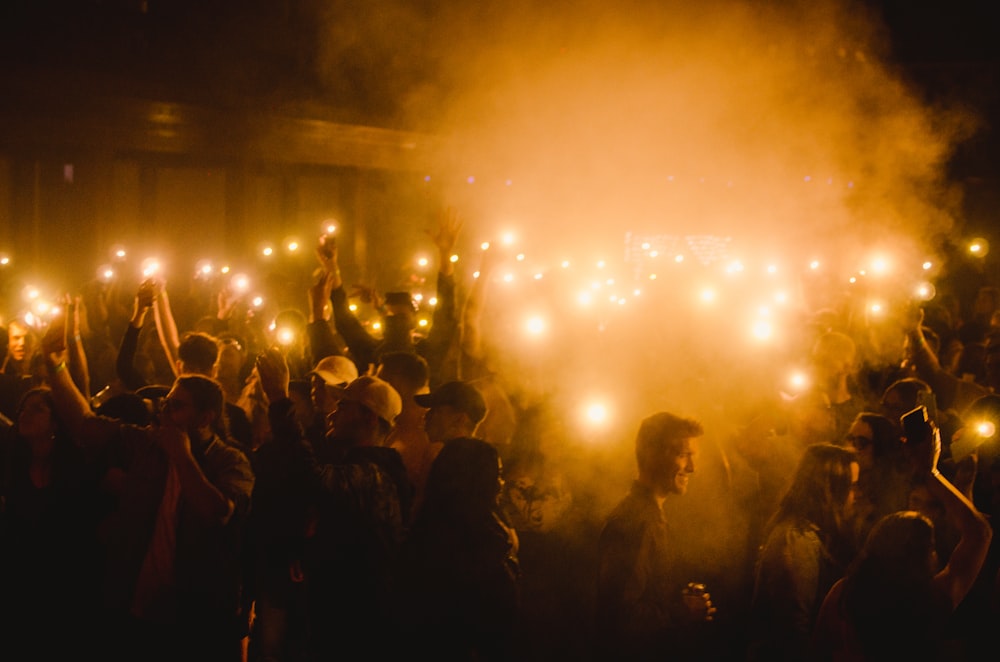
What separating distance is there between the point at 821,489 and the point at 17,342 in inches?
211

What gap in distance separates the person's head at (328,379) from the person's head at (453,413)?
2.93ft

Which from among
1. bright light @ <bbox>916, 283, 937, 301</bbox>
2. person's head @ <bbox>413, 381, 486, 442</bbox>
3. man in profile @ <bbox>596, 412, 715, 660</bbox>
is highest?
bright light @ <bbox>916, 283, 937, 301</bbox>

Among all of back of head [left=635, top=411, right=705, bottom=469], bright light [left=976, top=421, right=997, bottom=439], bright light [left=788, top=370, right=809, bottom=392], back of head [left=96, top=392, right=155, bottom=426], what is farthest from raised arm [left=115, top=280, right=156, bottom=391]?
bright light [left=976, top=421, right=997, bottom=439]

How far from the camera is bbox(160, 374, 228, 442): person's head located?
367cm

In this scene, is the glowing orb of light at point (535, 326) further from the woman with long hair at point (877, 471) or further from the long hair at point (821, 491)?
the long hair at point (821, 491)

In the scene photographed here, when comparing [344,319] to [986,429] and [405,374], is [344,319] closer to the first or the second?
[405,374]

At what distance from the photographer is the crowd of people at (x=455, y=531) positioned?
134 inches

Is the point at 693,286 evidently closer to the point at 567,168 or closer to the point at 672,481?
the point at 672,481

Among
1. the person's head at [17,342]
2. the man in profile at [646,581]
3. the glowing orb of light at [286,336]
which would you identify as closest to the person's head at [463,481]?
the man in profile at [646,581]

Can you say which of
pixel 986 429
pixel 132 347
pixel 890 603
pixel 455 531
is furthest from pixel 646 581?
pixel 132 347

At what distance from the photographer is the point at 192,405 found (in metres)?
3.69

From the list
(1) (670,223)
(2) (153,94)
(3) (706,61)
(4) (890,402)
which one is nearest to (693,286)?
(4) (890,402)

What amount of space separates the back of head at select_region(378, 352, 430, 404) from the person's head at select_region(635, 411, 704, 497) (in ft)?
3.63

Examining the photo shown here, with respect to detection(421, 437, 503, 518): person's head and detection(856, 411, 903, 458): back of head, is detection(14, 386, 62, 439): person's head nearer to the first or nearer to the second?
detection(421, 437, 503, 518): person's head
